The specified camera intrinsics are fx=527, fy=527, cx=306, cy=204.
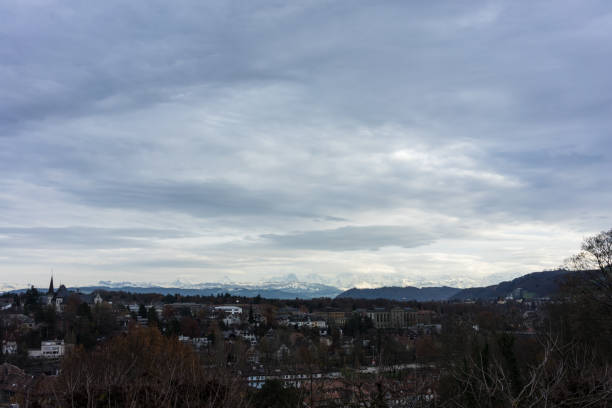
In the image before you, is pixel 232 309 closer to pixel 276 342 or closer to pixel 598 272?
pixel 276 342

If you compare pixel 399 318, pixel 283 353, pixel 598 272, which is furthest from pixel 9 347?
pixel 399 318

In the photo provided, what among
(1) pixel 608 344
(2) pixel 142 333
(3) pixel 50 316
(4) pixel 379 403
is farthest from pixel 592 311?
(3) pixel 50 316

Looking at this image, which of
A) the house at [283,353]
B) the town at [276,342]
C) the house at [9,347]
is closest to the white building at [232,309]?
the town at [276,342]

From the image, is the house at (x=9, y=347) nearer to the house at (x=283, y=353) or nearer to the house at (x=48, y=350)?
the house at (x=48, y=350)

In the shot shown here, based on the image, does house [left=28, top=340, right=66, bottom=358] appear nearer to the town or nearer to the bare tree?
the town

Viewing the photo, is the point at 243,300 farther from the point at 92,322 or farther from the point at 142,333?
the point at 142,333

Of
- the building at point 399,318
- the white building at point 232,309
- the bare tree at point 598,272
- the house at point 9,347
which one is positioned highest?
the bare tree at point 598,272

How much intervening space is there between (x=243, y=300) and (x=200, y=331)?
77705mm

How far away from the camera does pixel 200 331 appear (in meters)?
90.8

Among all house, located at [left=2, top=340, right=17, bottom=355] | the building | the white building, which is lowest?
the building

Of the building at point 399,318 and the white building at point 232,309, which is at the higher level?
the white building at point 232,309

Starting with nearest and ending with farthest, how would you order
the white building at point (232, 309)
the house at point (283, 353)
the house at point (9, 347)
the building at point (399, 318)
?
1. the house at point (283, 353)
2. the house at point (9, 347)
3. the building at point (399, 318)
4. the white building at point (232, 309)

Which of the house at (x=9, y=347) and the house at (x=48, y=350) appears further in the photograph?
the house at (x=48, y=350)

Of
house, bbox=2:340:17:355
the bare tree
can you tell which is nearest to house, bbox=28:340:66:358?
house, bbox=2:340:17:355
